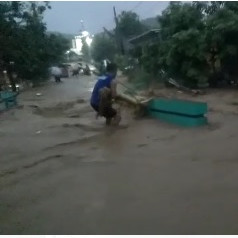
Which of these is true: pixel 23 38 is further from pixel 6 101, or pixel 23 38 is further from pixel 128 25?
pixel 128 25

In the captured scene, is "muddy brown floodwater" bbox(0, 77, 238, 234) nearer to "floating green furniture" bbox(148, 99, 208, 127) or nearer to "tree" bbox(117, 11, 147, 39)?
"floating green furniture" bbox(148, 99, 208, 127)

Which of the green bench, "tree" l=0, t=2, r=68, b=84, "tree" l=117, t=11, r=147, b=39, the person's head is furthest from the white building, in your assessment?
the person's head

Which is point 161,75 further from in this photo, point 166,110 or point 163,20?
point 166,110

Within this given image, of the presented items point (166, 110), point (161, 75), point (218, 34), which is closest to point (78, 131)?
point (166, 110)

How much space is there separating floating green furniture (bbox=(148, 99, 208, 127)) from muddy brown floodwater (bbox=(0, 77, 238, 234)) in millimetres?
204

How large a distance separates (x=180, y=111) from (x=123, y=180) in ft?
10.8

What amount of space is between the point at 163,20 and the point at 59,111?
7.07 m

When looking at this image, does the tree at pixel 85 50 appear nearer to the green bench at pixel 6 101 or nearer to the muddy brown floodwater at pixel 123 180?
the green bench at pixel 6 101

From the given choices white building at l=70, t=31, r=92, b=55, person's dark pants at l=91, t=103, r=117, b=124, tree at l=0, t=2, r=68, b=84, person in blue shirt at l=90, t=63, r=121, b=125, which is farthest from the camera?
white building at l=70, t=31, r=92, b=55

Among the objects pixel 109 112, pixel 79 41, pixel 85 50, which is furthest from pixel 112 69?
pixel 79 41

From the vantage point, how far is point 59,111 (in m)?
12.9

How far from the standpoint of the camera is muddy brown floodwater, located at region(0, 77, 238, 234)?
3.66m

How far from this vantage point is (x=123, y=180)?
16.0 ft

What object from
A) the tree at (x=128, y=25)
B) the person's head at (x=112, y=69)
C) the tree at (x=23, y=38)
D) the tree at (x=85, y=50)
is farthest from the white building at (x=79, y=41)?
the person's head at (x=112, y=69)
